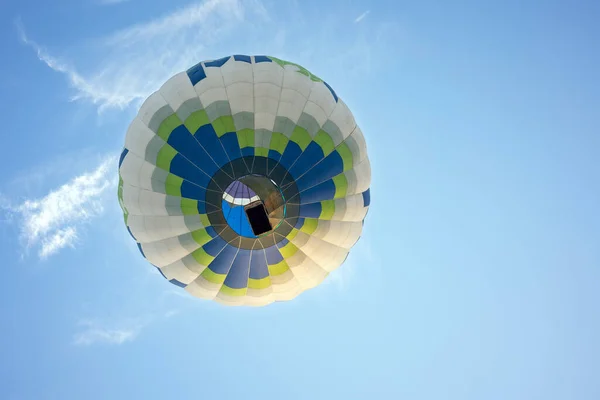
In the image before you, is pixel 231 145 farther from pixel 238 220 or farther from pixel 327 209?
pixel 327 209

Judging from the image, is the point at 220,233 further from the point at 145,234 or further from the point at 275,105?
the point at 275,105

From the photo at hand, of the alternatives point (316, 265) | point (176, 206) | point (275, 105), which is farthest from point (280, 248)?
point (275, 105)

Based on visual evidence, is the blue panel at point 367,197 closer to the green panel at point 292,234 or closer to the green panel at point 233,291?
the green panel at point 292,234

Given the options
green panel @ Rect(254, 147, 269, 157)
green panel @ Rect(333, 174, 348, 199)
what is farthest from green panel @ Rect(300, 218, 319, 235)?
green panel @ Rect(254, 147, 269, 157)

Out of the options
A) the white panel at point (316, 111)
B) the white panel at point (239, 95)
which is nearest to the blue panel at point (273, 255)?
the white panel at point (316, 111)

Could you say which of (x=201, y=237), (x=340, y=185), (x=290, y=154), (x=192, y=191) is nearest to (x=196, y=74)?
(x=192, y=191)

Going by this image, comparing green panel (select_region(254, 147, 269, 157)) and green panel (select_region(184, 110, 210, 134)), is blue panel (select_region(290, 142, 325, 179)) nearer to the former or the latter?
green panel (select_region(254, 147, 269, 157))
